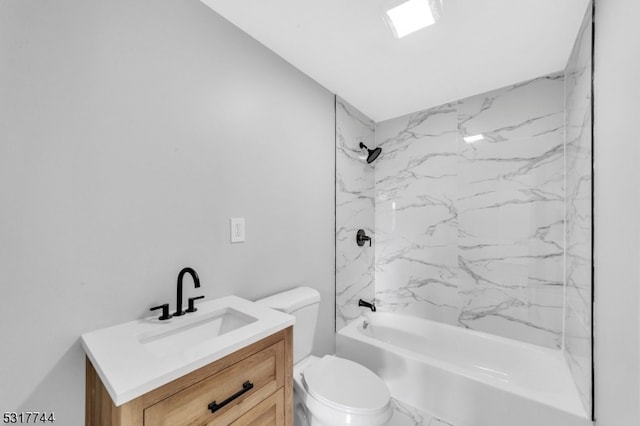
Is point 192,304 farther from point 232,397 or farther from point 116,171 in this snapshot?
point 116,171

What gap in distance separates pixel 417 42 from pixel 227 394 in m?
2.00

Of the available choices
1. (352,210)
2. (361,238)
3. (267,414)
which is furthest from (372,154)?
(267,414)

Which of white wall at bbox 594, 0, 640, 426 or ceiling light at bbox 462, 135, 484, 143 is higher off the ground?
ceiling light at bbox 462, 135, 484, 143

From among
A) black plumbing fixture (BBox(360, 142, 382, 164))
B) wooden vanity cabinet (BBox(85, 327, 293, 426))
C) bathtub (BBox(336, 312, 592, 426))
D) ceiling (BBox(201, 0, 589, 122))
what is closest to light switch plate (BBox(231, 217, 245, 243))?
wooden vanity cabinet (BBox(85, 327, 293, 426))

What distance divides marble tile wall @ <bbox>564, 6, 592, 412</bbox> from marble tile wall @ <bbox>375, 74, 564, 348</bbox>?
14cm

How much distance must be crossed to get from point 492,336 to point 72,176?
9.20 ft

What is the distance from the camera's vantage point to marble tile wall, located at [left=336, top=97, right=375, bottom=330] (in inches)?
89.0

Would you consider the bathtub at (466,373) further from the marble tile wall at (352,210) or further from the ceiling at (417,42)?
the ceiling at (417,42)

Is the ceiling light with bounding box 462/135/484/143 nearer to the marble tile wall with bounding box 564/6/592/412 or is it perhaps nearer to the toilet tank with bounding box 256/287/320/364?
the marble tile wall with bounding box 564/6/592/412

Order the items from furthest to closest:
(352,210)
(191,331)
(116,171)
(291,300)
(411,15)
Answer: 1. (352,210)
2. (291,300)
3. (411,15)
4. (191,331)
5. (116,171)

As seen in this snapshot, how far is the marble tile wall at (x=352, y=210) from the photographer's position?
89.0 inches

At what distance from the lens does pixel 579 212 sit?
1493 mm

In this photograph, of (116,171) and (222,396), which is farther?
(116,171)

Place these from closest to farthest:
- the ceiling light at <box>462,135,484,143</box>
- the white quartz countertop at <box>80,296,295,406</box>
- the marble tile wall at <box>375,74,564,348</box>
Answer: the white quartz countertop at <box>80,296,295,406</box> → the marble tile wall at <box>375,74,564,348</box> → the ceiling light at <box>462,135,484,143</box>
